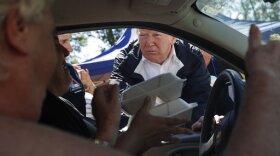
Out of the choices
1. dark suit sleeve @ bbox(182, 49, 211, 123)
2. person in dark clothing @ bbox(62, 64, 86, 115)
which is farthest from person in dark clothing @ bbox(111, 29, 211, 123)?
person in dark clothing @ bbox(62, 64, 86, 115)

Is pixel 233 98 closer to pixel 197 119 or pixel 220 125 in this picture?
pixel 220 125

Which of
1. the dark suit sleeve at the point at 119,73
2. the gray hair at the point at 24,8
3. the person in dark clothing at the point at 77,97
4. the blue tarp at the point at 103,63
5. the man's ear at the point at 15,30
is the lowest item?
the blue tarp at the point at 103,63

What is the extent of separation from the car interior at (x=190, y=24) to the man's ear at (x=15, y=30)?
1005 millimetres

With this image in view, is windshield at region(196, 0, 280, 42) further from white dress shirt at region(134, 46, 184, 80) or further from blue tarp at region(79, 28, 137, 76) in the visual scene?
blue tarp at region(79, 28, 137, 76)

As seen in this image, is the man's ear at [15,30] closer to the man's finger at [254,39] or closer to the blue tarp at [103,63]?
the man's finger at [254,39]

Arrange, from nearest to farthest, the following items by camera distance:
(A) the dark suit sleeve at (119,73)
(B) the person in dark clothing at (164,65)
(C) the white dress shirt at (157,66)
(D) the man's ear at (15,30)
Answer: (D) the man's ear at (15,30) < (A) the dark suit sleeve at (119,73) < (B) the person in dark clothing at (164,65) < (C) the white dress shirt at (157,66)

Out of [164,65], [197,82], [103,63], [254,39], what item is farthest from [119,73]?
[103,63]

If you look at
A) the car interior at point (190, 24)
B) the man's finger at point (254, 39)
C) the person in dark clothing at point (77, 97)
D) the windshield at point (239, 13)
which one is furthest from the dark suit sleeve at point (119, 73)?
the man's finger at point (254, 39)

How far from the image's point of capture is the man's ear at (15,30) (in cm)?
102

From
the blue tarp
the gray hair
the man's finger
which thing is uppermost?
the gray hair

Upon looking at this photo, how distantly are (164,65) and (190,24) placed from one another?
1298 mm

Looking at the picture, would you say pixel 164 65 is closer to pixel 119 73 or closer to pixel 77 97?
pixel 119 73

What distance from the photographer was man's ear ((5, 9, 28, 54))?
3.33 ft

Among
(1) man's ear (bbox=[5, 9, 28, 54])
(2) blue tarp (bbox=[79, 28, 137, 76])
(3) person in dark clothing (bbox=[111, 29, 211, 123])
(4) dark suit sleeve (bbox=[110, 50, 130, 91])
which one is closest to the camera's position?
(1) man's ear (bbox=[5, 9, 28, 54])
